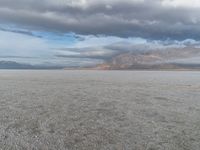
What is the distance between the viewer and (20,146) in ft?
49.0

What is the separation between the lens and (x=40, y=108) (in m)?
27.5

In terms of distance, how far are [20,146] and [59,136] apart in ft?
9.54

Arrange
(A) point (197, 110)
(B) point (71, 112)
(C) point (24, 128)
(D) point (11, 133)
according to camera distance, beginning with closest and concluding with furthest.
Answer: (D) point (11, 133)
(C) point (24, 128)
(B) point (71, 112)
(A) point (197, 110)

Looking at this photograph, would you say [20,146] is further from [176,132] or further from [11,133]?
[176,132]

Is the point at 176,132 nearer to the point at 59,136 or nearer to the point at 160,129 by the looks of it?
the point at 160,129

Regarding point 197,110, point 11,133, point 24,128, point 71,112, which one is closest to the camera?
point 11,133

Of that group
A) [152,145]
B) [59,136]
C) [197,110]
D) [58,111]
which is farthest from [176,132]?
[58,111]

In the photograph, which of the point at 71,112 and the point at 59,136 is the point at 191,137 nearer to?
the point at 59,136

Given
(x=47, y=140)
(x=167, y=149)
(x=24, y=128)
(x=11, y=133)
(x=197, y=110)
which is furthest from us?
(x=197, y=110)

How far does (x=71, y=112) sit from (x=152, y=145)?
11.7 meters

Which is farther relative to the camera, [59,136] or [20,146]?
[59,136]

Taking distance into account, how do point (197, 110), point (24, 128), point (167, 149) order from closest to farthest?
1. point (167, 149)
2. point (24, 128)
3. point (197, 110)

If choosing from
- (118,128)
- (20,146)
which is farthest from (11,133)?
(118,128)

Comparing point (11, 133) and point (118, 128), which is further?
point (118, 128)
